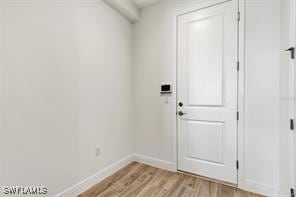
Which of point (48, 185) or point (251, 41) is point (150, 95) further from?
point (48, 185)

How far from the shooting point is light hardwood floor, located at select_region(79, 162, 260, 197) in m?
1.80

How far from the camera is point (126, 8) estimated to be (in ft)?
7.82

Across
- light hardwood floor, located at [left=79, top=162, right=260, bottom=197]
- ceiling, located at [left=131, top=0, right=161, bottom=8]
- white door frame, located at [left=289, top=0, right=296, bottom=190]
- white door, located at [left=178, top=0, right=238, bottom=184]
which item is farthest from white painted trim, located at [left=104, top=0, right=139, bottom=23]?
light hardwood floor, located at [left=79, top=162, right=260, bottom=197]

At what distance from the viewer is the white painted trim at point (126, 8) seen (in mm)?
2234

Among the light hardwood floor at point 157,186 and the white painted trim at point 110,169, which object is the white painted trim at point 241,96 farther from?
the white painted trim at point 110,169

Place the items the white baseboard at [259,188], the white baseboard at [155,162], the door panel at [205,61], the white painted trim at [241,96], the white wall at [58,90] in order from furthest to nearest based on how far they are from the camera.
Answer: the white baseboard at [155,162], the door panel at [205,61], the white painted trim at [241,96], the white baseboard at [259,188], the white wall at [58,90]

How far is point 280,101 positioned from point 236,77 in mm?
515

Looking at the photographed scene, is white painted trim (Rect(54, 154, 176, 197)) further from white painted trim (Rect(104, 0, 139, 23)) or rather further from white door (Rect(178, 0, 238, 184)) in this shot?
white painted trim (Rect(104, 0, 139, 23))

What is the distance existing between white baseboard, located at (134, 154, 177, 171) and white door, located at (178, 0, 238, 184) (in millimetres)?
142

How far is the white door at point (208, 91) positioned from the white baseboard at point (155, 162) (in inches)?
5.6

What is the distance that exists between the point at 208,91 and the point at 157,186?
4.78ft

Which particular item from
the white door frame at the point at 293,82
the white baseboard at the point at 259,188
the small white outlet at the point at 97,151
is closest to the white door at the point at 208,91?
the white baseboard at the point at 259,188

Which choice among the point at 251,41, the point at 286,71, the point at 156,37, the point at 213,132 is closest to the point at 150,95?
the point at 156,37

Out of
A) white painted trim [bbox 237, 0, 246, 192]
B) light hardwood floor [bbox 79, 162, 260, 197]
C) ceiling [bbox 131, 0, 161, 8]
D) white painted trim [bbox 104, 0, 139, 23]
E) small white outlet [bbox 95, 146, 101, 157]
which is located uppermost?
ceiling [bbox 131, 0, 161, 8]
